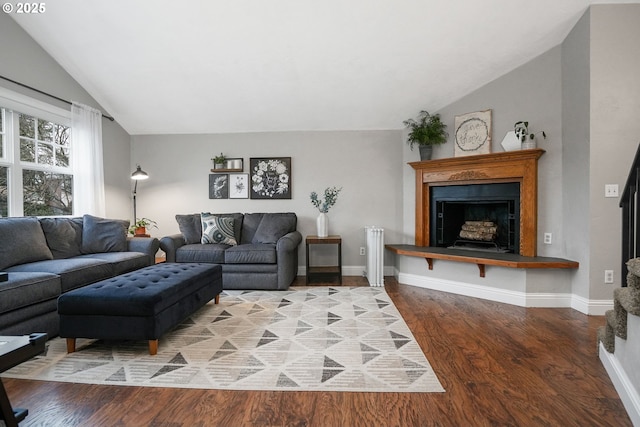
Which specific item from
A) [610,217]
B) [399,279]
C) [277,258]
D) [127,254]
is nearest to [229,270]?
[277,258]

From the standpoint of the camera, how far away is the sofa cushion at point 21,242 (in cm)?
268

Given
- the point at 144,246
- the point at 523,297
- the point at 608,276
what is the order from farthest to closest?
1. the point at 144,246
2. the point at 523,297
3. the point at 608,276

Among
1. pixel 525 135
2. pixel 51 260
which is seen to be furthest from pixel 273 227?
pixel 525 135

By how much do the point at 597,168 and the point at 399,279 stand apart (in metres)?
2.40

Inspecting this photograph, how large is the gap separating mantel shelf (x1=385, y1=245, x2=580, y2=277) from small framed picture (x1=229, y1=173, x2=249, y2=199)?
7.67 ft

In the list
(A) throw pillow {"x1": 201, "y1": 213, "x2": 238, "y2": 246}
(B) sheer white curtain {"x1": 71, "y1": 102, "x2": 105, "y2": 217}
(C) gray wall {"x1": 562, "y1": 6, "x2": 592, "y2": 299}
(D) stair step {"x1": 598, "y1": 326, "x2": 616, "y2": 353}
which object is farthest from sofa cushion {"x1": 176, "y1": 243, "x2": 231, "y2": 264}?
(C) gray wall {"x1": 562, "y1": 6, "x2": 592, "y2": 299}

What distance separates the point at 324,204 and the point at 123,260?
253 centimetres

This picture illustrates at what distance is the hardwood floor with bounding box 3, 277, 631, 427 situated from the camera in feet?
4.82

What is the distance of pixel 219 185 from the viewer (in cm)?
489

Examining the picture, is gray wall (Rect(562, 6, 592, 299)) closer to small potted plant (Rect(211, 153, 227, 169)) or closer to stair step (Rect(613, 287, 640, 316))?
stair step (Rect(613, 287, 640, 316))

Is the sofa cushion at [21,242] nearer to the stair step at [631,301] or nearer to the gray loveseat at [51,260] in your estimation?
the gray loveseat at [51,260]

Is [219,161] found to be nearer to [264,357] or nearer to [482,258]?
[264,357]

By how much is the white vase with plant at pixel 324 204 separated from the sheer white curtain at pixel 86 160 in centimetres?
288

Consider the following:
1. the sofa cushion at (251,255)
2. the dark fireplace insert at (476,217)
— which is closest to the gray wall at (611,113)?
the dark fireplace insert at (476,217)
